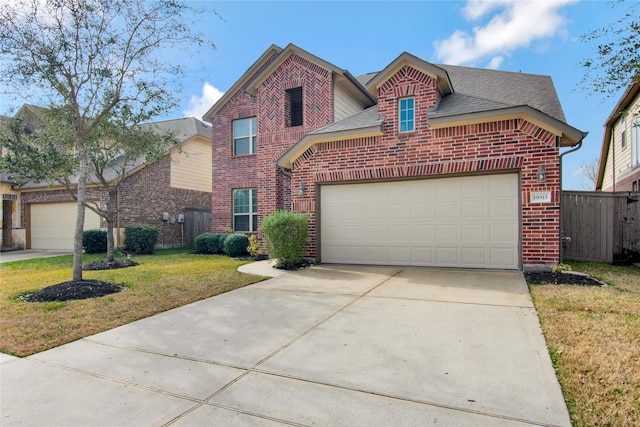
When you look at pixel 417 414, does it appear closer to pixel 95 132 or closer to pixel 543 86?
pixel 95 132

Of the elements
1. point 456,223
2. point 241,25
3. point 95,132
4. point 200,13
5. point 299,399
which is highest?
point 241,25

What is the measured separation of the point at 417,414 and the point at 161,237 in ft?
50.8

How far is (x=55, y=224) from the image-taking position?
16.8 meters

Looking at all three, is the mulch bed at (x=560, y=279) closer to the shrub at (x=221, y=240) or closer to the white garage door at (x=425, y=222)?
the white garage door at (x=425, y=222)

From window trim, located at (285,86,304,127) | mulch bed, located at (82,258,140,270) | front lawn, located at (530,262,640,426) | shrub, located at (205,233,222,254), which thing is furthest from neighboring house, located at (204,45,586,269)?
mulch bed, located at (82,258,140,270)

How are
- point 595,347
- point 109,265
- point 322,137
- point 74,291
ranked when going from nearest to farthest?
A: 1. point 595,347
2. point 74,291
3. point 322,137
4. point 109,265

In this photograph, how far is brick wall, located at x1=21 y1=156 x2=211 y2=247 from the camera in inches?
598

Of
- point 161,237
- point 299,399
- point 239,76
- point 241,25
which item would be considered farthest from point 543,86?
point 161,237

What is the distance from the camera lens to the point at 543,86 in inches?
478

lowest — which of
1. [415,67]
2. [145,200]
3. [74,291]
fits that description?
[74,291]

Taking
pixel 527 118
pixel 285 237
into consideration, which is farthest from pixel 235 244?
pixel 527 118

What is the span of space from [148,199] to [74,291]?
32.5ft

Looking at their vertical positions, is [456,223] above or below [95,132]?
below

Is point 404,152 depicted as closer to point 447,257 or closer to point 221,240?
point 447,257
